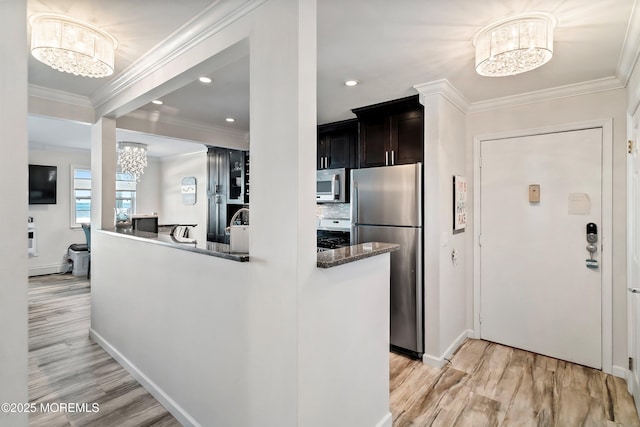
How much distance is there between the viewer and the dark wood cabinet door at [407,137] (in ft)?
9.58

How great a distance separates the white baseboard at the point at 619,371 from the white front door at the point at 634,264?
177 mm

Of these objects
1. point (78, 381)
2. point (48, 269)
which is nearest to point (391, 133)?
point (78, 381)

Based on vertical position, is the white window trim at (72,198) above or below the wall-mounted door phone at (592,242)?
above

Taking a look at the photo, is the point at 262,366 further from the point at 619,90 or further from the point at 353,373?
the point at 619,90

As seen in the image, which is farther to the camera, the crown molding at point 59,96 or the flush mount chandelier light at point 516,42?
the crown molding at point 59,96

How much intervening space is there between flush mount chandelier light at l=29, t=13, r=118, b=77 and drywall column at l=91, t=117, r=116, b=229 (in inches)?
48.8

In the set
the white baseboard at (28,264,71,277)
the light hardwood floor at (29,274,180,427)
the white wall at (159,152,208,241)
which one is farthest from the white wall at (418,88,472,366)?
the white baseboard at (28,264,71,277)

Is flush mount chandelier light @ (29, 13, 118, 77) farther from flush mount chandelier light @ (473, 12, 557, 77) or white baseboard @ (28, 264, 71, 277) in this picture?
white baseboard @ (28, 264, 71, 277)

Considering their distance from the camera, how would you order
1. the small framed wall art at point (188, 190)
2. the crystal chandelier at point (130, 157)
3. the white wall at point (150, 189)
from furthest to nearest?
the white wall at point (150, 189), the small framed wall art at point (188, 190), the crystal chandelier at point (130, 157)

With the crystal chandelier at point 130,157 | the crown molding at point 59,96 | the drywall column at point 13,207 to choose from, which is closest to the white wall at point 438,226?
the drywall column at point 13,207

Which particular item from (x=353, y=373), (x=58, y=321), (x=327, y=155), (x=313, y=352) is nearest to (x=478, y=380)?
(x=353, y=373)

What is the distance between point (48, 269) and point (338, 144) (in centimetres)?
611

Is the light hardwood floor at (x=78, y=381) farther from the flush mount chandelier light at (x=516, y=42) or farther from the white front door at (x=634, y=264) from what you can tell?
the white front door at (x=634, y=264)

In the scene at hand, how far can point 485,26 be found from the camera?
1.78 m
